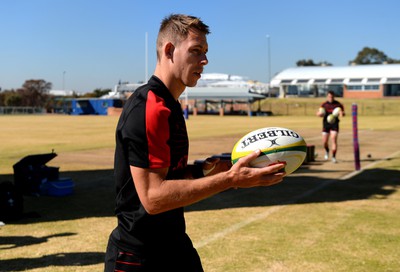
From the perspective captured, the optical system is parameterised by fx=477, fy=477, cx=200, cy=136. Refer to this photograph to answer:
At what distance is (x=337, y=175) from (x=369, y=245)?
21.5ft

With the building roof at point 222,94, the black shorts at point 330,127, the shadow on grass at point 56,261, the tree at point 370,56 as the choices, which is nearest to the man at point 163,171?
the shadow on grass at point 56,261

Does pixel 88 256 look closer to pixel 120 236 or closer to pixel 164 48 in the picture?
pixel 120 236

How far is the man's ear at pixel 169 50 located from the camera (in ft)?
8.59

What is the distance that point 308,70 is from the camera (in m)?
116

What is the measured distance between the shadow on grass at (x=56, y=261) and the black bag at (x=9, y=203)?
2.24 metres

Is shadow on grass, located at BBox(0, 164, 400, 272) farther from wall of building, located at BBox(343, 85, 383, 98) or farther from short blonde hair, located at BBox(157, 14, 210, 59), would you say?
wall of building, located at BBox(343, 85, 383, 98)

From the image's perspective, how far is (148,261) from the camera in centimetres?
276

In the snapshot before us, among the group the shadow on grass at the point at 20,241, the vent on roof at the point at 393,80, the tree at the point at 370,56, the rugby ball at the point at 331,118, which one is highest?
the tree at the point at 370,56

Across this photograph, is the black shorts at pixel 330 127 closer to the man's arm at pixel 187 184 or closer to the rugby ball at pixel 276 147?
the rugby ball at pixel 276 147

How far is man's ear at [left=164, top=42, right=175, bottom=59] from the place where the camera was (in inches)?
103

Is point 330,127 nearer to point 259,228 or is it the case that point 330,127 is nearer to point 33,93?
point 259,228

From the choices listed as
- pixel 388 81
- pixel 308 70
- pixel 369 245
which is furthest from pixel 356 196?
pixel 308 70

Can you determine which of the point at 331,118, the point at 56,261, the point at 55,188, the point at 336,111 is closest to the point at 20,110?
the point at 331,118

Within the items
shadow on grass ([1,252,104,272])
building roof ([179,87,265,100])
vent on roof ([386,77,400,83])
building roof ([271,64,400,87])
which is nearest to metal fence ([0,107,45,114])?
building roof ([179,87,265,100])
